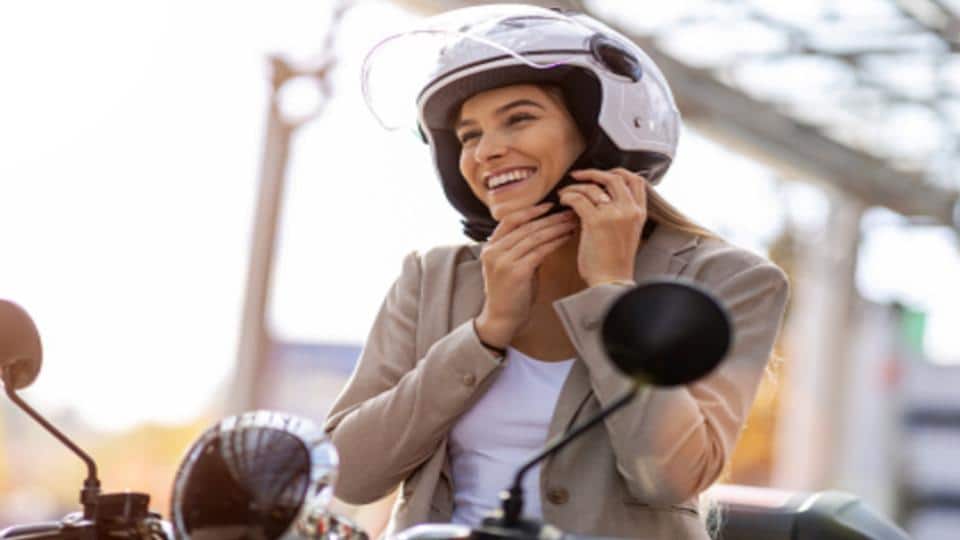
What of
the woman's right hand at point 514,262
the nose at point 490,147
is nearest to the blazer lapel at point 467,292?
the woman's right hand at point 514,262

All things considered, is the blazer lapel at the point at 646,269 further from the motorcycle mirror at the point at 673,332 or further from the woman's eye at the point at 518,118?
the motorcycle mirror at the point at 673,332

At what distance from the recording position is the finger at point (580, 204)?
278 centimetres

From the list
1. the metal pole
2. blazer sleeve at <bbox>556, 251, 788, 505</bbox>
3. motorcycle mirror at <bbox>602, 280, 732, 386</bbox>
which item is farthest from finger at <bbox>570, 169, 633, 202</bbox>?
the metal pole

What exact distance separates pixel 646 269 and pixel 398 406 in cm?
45

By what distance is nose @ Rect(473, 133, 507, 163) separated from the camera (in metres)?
2.86

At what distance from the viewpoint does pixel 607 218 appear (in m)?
2.77

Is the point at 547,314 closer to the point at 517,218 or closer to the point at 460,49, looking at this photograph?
the point at 517,218

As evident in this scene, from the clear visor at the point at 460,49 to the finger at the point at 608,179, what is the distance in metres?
0.18

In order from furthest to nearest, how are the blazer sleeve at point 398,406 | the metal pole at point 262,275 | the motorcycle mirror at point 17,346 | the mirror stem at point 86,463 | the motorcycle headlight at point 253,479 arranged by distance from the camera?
the metal pole at point 262,275 < the blazer sleeve at point 398,406 < the motorcycle mirror at point 17,346 < the mirror stem at point 86,463 < the motorcycle headlight at point 253,479

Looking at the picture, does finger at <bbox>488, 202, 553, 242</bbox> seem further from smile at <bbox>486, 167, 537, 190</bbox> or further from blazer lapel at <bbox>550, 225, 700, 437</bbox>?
blazer lapel at <bbox>550, 225, 700, 437</bbox>

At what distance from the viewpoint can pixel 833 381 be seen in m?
19.4

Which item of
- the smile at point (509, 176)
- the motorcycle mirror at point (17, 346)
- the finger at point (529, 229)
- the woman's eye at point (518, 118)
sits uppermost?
the woman's eye at point (518, 118)

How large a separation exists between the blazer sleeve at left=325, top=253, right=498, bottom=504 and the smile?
0.23 m

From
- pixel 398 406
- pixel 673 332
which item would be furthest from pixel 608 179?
pixel 673 332
